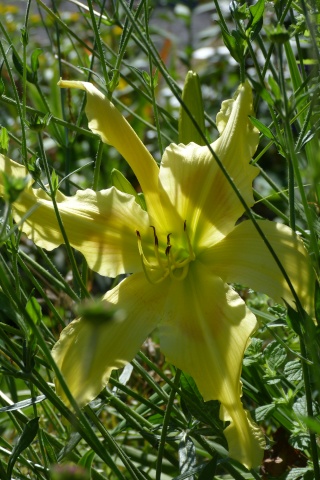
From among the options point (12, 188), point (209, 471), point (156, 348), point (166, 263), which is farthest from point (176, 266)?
point (156, 348)

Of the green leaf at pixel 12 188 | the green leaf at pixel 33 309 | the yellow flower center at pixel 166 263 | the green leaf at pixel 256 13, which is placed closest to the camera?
the green leaf at pixel 12 188

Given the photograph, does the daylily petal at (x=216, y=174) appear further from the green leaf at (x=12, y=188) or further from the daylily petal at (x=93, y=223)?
the green leaf at (x=12, y=188)

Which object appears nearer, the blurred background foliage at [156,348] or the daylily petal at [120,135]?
the blurred background foliage at [156,348]

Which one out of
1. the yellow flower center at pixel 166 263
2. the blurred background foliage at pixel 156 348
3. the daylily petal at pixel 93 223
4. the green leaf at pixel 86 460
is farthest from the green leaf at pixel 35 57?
the green leaf at pixel 86 460

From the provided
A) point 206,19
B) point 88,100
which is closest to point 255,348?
point 88,100

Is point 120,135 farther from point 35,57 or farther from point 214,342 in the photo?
point 214,342

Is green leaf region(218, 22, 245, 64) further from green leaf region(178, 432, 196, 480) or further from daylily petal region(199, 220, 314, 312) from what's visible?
green leaf region(178, 432, 196, 480)

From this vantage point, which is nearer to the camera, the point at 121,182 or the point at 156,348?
the point at 121,182

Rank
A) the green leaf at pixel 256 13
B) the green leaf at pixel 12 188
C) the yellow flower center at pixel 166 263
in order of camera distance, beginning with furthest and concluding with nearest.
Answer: the yellow flower center at pixel 166 263, the green leaf at pixel 256 13, the green leaf at pixel 12 188
